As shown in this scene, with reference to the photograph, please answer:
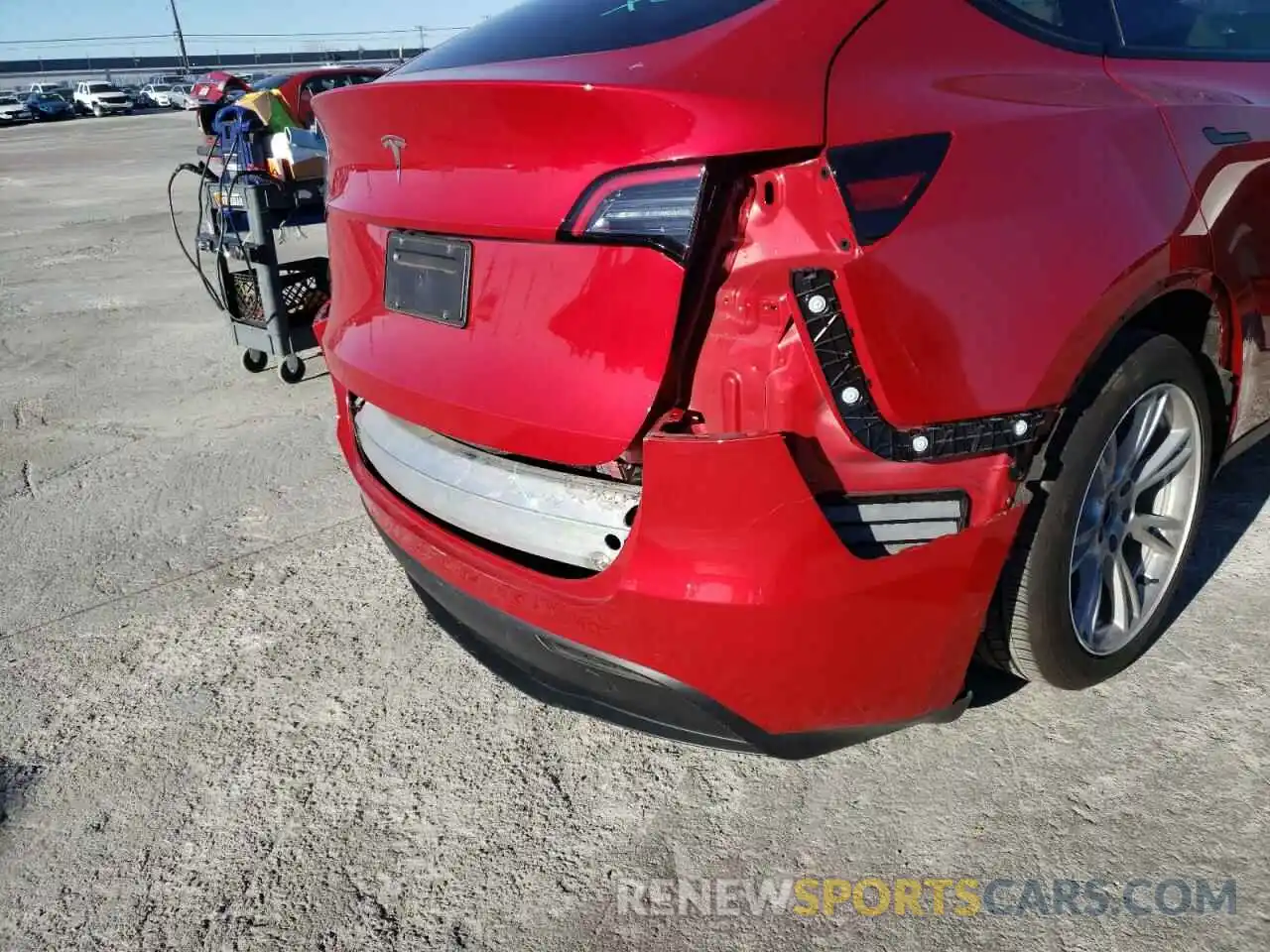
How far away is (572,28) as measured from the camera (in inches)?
83.8

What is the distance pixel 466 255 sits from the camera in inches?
76.5

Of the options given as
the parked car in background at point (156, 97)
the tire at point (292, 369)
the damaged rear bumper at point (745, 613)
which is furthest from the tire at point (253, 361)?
the parked car in background at point (156, 97)

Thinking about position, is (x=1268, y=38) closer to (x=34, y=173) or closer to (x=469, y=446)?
(x=469, y=446)

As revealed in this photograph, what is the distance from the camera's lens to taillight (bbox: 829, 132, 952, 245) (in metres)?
1.62

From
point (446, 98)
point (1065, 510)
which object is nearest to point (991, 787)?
point (1065, 510)

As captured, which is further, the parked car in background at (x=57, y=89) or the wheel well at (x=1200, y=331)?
the parked car in background at (x=57, y=89)

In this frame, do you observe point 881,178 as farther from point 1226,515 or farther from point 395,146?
point 1226,515

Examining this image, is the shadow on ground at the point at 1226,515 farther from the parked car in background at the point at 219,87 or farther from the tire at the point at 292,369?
the parked car in background at the point at 219,87

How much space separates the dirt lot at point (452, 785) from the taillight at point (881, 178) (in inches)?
28.4

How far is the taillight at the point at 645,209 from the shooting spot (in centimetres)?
162

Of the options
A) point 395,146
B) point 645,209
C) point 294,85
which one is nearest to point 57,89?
point 294,85

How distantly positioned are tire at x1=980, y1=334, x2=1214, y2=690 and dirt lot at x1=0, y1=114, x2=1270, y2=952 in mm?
166

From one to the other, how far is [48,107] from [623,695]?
177ft

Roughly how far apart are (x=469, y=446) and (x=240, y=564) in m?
1.57
